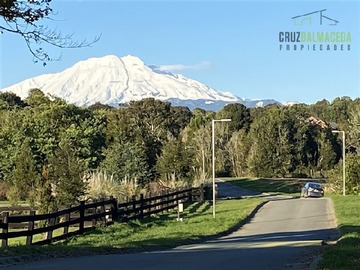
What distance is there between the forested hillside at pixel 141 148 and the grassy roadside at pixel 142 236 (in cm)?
425

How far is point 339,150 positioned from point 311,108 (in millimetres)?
35908

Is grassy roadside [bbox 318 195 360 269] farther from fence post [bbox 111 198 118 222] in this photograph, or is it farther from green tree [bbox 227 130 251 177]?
green tree [bbox 227 130 251 177]

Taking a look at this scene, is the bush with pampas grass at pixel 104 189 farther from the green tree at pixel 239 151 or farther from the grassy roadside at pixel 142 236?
the green tree at pixel 239 151

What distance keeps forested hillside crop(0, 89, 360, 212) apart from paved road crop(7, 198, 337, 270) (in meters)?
8.95

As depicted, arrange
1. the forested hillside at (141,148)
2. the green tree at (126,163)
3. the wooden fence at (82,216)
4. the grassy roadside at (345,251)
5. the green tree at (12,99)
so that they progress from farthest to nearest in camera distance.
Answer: the green tree at (12,99), the green tree at (126,163), the forested hillside at (141,148), the wooden fence at (82,216), the grassy roadside at (345,251)

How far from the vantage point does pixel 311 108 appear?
129 metres

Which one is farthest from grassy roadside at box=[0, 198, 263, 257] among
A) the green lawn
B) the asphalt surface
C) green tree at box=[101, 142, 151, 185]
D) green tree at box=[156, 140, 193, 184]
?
the green lawn

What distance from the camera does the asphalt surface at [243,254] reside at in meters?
13.7

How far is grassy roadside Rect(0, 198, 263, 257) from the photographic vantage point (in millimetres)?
16766

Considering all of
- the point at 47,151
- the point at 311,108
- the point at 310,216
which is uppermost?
the point at 311,108

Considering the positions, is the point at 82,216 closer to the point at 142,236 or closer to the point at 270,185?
the point at 142,236

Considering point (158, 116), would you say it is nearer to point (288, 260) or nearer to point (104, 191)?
point (104, 191)

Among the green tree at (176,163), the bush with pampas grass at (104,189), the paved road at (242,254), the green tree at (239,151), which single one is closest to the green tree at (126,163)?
the green tree at (176,163)

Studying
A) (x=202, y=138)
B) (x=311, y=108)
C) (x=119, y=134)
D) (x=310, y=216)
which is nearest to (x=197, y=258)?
(x=310, y=216)
